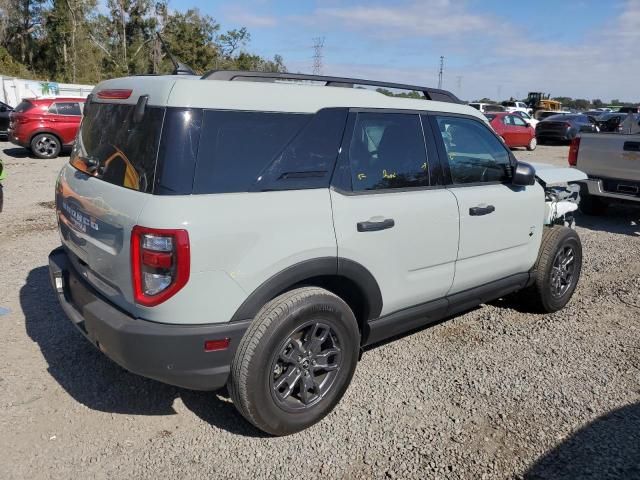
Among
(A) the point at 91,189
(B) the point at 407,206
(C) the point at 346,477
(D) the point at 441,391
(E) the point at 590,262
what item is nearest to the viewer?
(C) the point at 346,477

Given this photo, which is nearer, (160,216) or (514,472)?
(160,216)

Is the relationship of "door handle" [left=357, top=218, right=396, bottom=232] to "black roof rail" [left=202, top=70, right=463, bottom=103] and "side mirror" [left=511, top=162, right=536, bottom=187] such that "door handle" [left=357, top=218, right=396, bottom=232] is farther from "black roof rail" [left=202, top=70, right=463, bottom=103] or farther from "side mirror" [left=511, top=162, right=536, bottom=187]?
"side mirror" [left=511, top=162, right=536, bottom=187]

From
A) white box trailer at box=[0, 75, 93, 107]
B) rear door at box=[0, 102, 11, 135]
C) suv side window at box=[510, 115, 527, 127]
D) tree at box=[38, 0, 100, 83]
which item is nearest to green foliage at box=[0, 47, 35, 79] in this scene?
tree at box=[38, 0, 100, 83]

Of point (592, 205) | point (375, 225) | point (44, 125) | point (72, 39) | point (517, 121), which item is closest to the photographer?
point (375, 225)

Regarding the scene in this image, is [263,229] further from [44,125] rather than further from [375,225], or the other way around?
[44,125]

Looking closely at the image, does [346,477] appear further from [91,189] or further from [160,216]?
[91,189]

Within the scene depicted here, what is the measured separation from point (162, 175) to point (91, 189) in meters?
0.68

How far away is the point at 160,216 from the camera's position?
236cm

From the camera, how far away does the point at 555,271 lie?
4688 mm

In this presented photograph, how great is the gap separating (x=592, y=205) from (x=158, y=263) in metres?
8.70

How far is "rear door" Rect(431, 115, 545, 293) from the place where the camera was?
3.66 meters

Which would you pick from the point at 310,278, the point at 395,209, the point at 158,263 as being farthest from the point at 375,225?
the point at 158,263

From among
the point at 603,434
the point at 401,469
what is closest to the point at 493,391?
the point at 603,434

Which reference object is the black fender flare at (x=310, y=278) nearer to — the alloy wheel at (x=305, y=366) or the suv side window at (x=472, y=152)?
the alloy wheel at (x=305, y=366)
